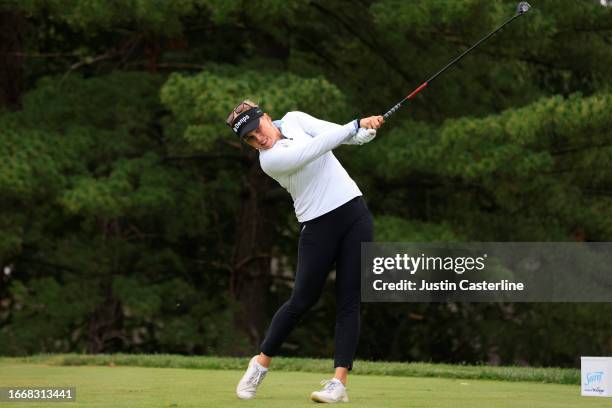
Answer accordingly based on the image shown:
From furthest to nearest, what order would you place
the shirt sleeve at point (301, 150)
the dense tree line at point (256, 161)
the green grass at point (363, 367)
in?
the dense tree line at point (256, 161)
the green grass at point (363, 367)
the shirt sleeve at point (301, 150)

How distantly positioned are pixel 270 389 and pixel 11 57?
12609 millimetres

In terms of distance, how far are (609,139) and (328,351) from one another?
7136mm

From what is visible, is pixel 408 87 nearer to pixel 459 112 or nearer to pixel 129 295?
pixel 459 112

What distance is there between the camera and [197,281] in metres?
19.5

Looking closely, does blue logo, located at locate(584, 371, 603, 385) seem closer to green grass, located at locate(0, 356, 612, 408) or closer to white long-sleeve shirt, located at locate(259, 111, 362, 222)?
green grass, located at locate(0, 356, 612, 408)

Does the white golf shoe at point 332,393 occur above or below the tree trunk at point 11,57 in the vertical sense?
below

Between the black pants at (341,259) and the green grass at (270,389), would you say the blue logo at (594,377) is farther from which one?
the black pants at (341,259)

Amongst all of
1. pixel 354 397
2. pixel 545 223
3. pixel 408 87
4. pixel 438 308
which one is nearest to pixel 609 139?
pixel 545 223

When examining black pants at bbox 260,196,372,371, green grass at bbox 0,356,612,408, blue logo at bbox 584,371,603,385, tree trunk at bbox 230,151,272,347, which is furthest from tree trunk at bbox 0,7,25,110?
blue logo at bbox 584,371,603,385

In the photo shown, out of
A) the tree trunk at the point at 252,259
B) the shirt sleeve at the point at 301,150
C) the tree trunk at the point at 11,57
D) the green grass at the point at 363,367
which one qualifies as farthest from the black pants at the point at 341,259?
the tree trunk at the point at 11,57

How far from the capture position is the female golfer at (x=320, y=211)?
246 inches

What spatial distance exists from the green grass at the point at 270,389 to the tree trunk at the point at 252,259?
8.78m

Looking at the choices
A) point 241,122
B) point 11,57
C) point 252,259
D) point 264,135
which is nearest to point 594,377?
point 264,135

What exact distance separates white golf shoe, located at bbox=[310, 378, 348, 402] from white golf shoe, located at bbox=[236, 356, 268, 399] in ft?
1.24
